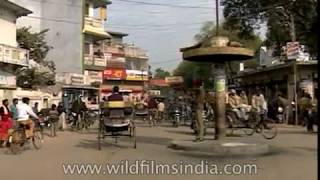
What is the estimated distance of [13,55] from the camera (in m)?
34.8

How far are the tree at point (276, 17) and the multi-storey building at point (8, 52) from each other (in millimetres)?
14713

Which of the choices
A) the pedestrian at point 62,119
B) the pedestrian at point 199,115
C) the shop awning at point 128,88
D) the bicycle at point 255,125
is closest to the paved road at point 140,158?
the pedestrian at point 199,115

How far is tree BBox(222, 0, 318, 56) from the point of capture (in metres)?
38.9

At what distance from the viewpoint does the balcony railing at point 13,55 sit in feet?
109

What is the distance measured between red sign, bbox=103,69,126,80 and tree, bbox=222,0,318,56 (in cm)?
2609

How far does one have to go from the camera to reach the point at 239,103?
890 inches

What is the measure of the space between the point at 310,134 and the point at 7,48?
1842 cm

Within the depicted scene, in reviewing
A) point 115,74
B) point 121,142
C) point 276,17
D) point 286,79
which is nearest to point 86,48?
point 115,74

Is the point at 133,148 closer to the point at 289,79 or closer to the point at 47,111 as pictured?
the point at 47,111

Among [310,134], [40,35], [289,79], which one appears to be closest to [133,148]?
[310,134]

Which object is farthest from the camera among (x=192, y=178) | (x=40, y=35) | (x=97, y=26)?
(x=97, y=26)

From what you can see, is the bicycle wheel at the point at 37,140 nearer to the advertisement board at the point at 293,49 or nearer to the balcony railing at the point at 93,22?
the advertisement board at the point at 293,49

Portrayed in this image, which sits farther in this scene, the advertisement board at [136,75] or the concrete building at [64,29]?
the advertisement board at [136,75]

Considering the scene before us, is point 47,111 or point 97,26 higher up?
point 97,26
